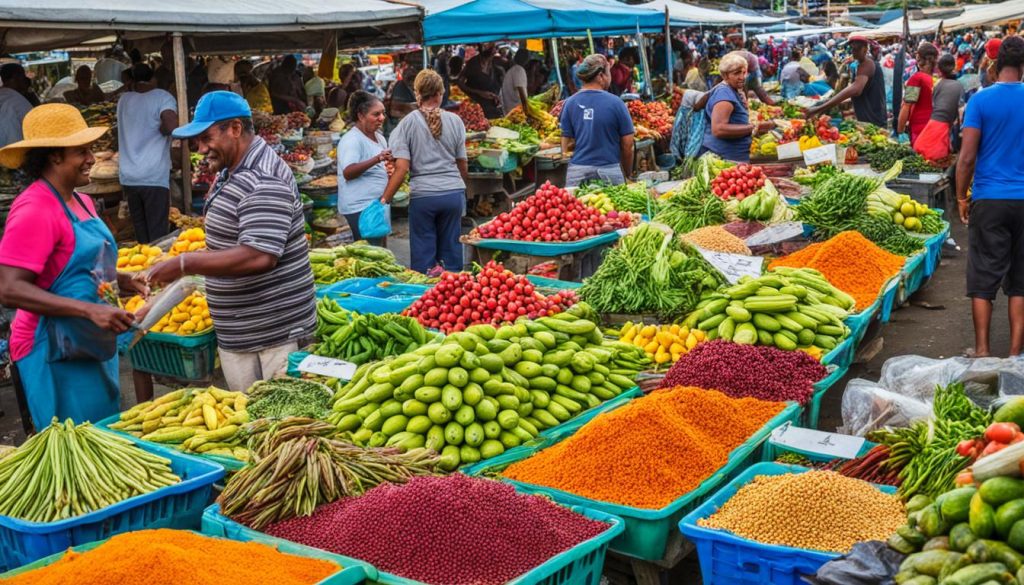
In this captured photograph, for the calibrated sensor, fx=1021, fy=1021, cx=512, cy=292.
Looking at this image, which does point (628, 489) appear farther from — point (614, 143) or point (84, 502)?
point (614, 143)

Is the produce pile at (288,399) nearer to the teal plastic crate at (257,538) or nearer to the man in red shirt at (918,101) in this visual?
the teal plastic crate at (257,538)

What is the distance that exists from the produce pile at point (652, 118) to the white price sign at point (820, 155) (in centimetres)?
469

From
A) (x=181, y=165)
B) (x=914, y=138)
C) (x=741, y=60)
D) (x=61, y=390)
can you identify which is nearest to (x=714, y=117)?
(x=741, y=60)

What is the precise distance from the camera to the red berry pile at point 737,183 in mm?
7895

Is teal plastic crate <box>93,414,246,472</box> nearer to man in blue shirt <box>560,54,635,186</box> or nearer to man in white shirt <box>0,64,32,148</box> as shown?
man in blue shirt <box>560,54,635,186</box>

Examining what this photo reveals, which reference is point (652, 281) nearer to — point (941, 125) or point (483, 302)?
point (483, 302)

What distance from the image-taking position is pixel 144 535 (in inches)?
117

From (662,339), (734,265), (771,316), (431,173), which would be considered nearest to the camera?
(662,339)

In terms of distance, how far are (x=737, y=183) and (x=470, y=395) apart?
463 centimetres

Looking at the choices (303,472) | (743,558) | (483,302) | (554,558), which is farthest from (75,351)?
(743,558)

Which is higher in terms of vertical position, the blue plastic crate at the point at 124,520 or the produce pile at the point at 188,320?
the produce pile at the point at 188,320

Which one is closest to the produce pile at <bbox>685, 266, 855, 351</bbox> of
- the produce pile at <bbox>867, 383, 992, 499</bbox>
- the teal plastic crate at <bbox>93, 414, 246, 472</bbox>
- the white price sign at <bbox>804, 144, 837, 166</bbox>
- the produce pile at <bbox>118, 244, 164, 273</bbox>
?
the produce pile at <bbox>867, 383, 992, 499</bbox>

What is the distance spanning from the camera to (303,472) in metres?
3.42

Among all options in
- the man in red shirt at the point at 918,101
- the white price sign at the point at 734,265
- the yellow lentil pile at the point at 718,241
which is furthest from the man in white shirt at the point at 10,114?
the man in red shirt at the point at 918,101
